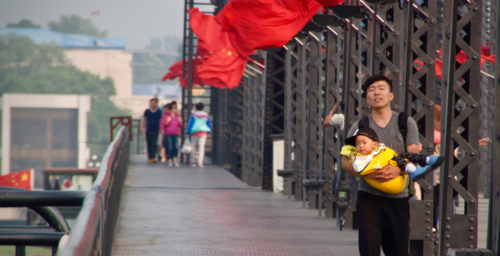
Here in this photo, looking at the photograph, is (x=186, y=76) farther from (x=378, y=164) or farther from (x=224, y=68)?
(x=378, y=164)

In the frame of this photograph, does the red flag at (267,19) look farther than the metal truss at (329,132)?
No

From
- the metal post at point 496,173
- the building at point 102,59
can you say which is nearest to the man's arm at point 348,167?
the metal post at point 496,173

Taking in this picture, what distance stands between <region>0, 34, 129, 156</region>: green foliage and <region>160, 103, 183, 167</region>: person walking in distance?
99774 mm

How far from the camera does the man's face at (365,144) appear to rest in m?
4.88

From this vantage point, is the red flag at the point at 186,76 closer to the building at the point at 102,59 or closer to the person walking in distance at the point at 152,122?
the person walking in distance at the point at 152,122

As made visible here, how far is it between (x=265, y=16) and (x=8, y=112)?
334ft

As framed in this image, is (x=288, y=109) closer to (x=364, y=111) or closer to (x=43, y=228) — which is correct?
(x=364, y=111)

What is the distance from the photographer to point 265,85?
50.0 feet

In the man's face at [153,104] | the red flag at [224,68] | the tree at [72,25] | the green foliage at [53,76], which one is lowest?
the man's face at [153,104]

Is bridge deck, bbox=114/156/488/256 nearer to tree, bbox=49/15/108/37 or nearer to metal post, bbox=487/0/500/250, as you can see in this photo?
metal post, bbox=487/0/500/250

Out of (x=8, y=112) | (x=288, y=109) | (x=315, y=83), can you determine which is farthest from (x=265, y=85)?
(x=8, y=112)

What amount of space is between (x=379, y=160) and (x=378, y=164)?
0.04 meters

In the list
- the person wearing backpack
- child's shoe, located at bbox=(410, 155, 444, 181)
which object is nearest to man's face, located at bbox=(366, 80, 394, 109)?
the person wearing backpack

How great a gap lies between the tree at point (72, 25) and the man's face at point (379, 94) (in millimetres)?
181786
